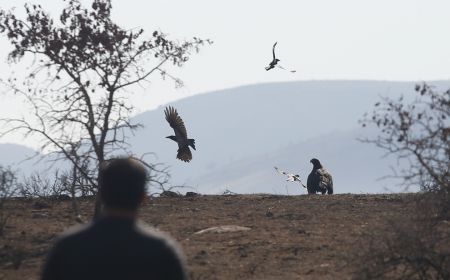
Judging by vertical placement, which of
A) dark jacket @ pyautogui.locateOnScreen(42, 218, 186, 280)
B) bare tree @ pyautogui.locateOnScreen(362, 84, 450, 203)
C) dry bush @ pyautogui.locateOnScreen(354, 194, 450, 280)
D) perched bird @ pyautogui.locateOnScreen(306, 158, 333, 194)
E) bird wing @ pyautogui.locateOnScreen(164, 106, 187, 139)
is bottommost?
dark jacket @ pyautogui.locateOnScreen(42, 218, 186, 280)

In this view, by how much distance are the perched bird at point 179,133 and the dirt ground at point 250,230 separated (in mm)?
1022

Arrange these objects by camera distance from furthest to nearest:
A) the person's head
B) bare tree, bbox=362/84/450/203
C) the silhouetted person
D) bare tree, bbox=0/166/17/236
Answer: bare tree, bbox=0/166/17/236
bare tree, bbox=362/84/450/203
the person's head
the silhouetted person

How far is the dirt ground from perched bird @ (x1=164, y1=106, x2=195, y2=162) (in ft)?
3.35

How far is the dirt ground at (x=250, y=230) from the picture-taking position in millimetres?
14367

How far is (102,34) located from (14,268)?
468cm

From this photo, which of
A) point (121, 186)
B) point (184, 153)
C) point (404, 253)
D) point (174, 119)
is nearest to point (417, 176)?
point (404, 253)

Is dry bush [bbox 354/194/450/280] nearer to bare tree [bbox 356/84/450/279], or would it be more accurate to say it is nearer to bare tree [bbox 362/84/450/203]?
bare tree [bbox 356/84/450/279]

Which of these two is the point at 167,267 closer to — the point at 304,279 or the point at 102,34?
the point at 304,279

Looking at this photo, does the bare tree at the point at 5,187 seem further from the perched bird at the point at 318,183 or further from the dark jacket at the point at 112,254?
the dark jacket at the point at 112,254

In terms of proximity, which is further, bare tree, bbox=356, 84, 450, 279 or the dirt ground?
the dirt ground

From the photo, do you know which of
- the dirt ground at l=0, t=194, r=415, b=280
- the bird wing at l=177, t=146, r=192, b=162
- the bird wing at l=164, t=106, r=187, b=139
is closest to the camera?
the dirt ground at l=0, t=194, r=415, b=280

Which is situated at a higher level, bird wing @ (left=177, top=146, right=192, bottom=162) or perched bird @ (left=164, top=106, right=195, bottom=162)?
perched bird @ (left=164, top=106, right=195, bottom=162)

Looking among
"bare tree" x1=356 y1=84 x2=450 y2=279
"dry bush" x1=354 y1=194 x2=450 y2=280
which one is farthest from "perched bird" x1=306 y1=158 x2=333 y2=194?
"dry bush" x1=354 y1=194 x2=450 y2=280

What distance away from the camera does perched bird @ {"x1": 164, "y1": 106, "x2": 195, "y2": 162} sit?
2039 centimetres
